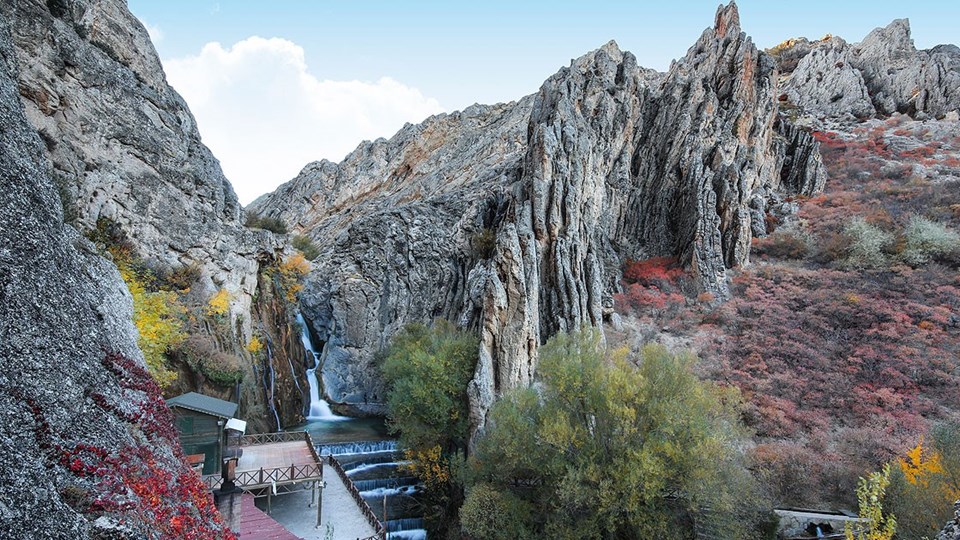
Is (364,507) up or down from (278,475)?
down

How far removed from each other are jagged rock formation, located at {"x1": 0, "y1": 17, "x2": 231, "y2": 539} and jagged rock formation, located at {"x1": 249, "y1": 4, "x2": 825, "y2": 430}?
50.9 feet

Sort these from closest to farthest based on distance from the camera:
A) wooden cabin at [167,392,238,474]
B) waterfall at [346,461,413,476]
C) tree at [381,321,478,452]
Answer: wooden cabin at [167,392,238,474]
tree at [381,321,478,452]
waterfall at [346,461,413,476]

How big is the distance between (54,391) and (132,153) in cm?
2218

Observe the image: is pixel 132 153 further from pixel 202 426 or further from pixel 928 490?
pixel 928 490

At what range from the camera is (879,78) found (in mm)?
59281

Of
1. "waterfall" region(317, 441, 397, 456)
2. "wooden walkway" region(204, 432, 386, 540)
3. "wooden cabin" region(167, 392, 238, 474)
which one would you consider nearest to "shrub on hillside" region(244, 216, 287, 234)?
"waterfall" region(317, 441, 397, 456)

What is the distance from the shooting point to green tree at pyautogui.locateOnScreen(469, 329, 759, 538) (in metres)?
13.7

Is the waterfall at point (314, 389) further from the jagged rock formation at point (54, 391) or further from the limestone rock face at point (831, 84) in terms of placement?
the limestone rock face at point (831, 84)

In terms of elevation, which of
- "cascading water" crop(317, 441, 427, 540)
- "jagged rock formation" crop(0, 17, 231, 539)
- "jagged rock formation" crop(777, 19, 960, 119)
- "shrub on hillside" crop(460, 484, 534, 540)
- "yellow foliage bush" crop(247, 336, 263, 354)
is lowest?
"cascading water" crop(317, 441, 427, 540)

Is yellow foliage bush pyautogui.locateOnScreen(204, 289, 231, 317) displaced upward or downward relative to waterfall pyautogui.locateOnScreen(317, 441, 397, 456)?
upward

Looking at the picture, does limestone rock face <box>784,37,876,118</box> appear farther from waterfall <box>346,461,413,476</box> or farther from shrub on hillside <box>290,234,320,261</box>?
waterfall <box>346,461,413,476</box>

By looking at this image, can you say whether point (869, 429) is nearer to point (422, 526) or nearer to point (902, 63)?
point (422, 526)

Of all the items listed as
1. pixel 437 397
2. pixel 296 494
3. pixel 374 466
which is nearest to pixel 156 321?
pixel 296 494

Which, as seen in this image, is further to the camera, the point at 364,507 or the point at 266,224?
the point at 266,224
